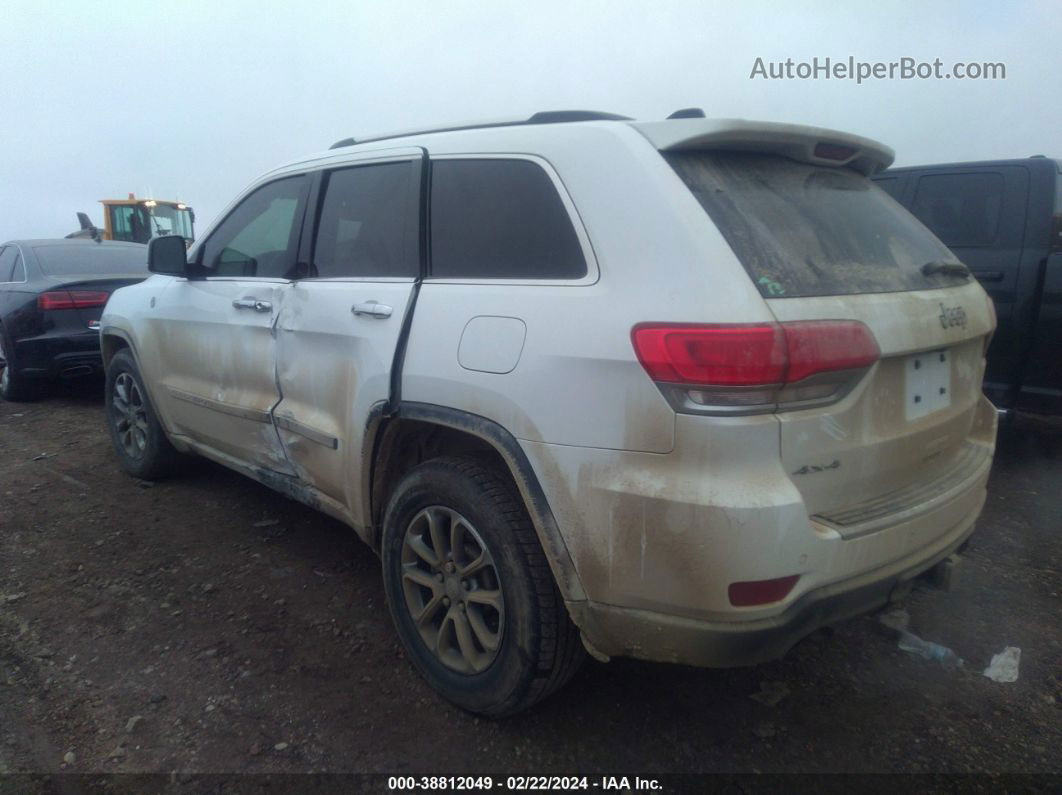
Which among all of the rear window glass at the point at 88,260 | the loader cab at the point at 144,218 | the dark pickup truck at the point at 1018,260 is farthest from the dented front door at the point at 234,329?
the loader cab at the point at 144,218

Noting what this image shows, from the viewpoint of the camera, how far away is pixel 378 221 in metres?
3.12

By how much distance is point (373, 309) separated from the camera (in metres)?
2.86

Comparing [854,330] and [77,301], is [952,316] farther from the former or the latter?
→ [77,301]

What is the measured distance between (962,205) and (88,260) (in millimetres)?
7446

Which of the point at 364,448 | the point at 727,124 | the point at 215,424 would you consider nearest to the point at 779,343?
the point at 727,124

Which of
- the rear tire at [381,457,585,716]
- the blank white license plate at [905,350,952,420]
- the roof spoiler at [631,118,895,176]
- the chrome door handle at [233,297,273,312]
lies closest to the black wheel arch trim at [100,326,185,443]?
the chrome door handle at [233,297,273,312]

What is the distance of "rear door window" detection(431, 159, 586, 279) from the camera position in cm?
238

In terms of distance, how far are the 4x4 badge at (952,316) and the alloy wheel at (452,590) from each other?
1.52 meters

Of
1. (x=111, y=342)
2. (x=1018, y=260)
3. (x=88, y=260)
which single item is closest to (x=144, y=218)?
(x=88, y=260)

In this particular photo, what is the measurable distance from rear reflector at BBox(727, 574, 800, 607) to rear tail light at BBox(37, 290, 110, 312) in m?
6.88

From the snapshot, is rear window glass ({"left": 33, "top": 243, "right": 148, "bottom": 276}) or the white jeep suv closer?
the white jeep suv

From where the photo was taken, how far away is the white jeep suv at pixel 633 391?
6.45 feet

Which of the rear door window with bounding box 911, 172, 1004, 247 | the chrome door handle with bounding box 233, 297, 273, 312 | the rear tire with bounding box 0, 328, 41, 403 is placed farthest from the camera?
the rear tire with bounding box 0, 328, 41, 403

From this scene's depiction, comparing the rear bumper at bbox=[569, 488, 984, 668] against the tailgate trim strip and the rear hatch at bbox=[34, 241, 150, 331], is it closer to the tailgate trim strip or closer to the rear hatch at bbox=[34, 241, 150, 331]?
the tailgate trim strip
